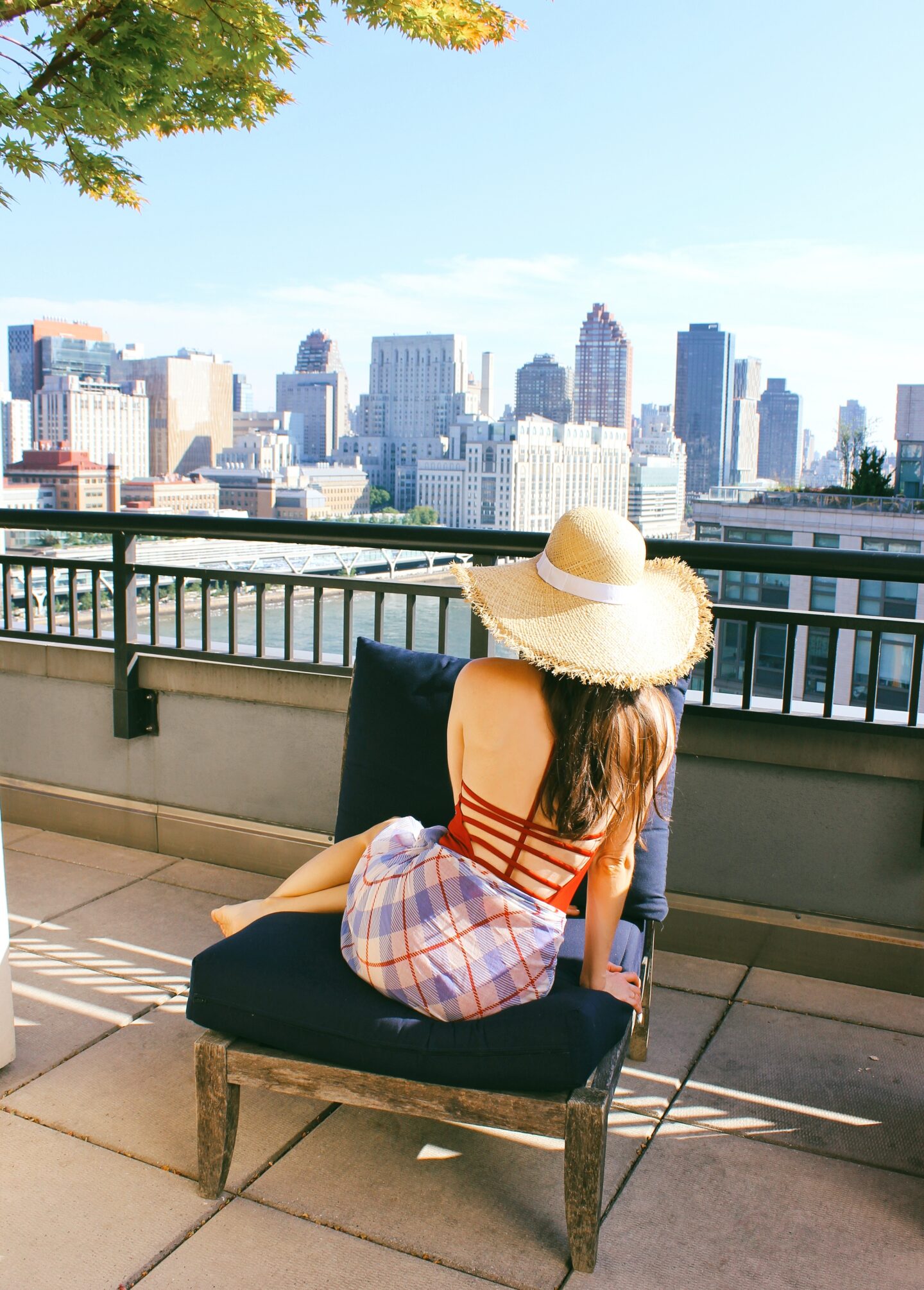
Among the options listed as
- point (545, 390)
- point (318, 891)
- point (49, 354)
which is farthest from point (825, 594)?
point (49, 354)

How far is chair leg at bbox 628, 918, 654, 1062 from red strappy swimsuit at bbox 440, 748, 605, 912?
2.00 feet

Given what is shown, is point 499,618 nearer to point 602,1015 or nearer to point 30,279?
point 602,1015

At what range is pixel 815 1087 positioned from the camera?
2.29 metres

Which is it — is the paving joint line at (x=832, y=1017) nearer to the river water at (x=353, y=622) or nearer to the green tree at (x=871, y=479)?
the river water at (x=353, y=622)

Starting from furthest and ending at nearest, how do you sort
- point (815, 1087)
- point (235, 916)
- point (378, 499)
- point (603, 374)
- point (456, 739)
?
1. point (603, 374)
2. point (378, 499)
3. point (815, 1087)
4. point (235, 916)
5. point (456, 739)

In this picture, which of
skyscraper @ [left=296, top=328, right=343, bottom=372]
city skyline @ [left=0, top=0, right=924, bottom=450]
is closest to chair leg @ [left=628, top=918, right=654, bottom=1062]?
city skyline @ [left=0, top=0, right=924, bottom=450]

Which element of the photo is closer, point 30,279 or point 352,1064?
point 352,1064

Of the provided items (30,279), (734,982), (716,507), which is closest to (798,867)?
(734,982)

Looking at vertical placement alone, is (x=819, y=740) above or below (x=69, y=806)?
above

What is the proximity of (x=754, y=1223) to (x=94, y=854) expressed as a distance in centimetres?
270

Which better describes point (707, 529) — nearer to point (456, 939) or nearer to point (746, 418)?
point (456, 939)

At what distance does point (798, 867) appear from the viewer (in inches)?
111

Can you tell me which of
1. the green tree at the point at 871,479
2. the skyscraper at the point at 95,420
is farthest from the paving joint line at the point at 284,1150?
the skyscraper at the point at 95,420

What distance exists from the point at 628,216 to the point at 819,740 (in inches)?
3442
